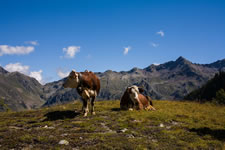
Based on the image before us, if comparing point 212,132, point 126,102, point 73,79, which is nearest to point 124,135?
point 212,132

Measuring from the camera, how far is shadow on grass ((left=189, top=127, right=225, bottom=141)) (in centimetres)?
1161

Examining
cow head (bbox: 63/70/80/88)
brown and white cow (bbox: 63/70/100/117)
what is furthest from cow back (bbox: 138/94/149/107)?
cow head (bbox: 63/70/80/88)

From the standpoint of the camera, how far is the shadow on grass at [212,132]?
457 inches

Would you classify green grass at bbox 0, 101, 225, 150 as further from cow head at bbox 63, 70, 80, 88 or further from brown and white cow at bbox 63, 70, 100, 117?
cow head at bbox 63, 70, 80, 88

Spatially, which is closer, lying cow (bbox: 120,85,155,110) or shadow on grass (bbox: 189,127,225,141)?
shadow on grass (bbox: 189,127,225,141)

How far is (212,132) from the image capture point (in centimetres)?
1246

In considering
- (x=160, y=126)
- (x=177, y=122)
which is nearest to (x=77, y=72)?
(x=160, y=126)

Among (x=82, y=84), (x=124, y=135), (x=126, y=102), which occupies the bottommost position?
(x=124, y=135)

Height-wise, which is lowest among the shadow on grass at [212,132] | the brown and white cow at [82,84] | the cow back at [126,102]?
the shadow on grass at [212,132]

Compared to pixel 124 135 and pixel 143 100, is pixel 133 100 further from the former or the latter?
pixel 124 135

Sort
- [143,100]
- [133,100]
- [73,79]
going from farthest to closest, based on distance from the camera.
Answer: [143,100], [133,100], [73,79]

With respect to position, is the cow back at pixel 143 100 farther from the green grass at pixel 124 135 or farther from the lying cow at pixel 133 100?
the green grass at pixel 124 135

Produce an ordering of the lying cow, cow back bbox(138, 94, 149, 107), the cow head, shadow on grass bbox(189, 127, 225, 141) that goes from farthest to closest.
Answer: cow back bbox(138, 94, 149, 107), the lying cow, the cow head, shadow on grass bbox(189, 127, 225, 141)

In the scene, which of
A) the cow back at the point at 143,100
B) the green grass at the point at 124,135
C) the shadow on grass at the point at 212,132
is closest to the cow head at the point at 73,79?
the green grass at the point at 124,135
